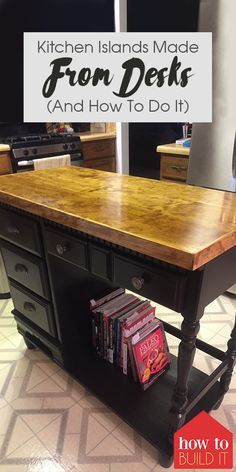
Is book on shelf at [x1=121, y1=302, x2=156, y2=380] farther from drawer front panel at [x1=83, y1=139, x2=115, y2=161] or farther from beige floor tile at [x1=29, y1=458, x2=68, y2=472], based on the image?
drawer front panel at [x1=83, y1=139, x2=115, y2=161]

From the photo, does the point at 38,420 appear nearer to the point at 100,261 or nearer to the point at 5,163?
the point at 100,261

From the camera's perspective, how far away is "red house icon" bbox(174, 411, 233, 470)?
3.67 ft

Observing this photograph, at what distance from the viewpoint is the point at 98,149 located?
3.16m

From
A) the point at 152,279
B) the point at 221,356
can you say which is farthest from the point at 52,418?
the point at 152,279

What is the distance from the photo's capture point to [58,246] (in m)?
1.08

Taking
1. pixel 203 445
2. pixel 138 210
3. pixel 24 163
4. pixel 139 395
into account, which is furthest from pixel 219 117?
pixel 203 445

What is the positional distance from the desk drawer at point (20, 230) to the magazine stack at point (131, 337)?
406 millimetres

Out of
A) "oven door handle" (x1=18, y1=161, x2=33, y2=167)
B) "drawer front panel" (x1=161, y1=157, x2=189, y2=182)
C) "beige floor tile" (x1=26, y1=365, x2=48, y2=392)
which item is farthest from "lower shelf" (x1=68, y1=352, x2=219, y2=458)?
"oven door handle" (x1=18, y1=161, x2=33, y2=167)

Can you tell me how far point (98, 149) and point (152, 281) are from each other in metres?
2.54

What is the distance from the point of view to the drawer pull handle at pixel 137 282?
0.86m

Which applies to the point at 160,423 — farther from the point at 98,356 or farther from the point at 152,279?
the point at 152,279

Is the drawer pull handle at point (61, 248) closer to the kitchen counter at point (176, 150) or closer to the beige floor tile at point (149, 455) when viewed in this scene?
the beige floor tile at point (149, 455)

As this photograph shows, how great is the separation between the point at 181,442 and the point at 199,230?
794 millimetres

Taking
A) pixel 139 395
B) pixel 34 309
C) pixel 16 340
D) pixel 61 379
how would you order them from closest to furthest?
pixel 139 395, pixel 34 309, pixel 61 379, pixel 16 340
